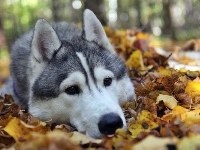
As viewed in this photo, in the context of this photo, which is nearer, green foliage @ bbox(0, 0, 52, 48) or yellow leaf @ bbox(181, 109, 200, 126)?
yellow leaf @ bbox(181, 109, 200, 126)

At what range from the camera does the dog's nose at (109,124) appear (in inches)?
123

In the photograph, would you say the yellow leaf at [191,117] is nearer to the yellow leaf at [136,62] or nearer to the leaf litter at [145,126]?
the leaf litter at [145,126]

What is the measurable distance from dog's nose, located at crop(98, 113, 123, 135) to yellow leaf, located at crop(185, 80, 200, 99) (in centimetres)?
107

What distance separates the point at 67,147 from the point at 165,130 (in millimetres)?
793

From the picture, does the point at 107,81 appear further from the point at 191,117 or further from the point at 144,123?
the point at 191,117

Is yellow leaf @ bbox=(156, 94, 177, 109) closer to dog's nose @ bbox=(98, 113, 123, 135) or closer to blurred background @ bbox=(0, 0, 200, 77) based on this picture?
dog's nose @ bbox=(98, 113, 123, 135)

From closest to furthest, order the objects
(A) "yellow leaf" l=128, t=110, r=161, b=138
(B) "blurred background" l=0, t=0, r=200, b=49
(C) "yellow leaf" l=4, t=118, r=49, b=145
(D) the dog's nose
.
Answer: (C) "yellow leaf" l=4, t=118, r=49, b=145, (A) "yellow leaf" l=128, t=110, r=161, b=138, (D) the dog's nose, (B) "blurred background" l=0, t=0, r=200, b=49

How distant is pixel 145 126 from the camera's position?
312 cm

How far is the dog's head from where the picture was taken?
332 centimetres

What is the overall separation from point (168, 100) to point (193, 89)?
0.42 meters

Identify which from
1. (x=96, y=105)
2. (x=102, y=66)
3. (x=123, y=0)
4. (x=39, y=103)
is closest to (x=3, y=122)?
(x=39, y=103)

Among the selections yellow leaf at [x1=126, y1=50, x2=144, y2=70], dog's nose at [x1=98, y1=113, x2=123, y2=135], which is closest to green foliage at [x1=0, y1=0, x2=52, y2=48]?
yellow leaf at [x1=126, y1=50, x2=144, y2=70]

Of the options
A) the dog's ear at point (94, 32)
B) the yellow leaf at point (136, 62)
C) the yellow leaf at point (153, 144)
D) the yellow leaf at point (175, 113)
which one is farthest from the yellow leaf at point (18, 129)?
the yellow leaf at point (136, 62)

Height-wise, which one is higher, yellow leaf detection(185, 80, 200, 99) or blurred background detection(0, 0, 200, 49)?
yellow leaf detection(185, 80, 200, 99)
